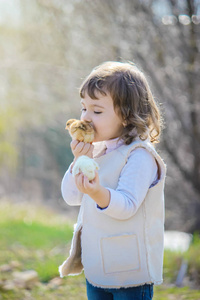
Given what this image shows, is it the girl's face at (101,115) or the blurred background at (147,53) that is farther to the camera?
the blurred background at (147,53)

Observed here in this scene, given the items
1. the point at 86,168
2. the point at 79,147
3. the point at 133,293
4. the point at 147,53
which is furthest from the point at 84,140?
the point at 147,53

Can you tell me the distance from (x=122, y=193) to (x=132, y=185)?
0.16 feet

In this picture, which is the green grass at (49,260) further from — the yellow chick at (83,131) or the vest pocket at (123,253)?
the yellow chick at (83,131)

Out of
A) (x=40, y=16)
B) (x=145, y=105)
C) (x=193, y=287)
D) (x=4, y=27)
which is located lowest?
(x=193, y=287)

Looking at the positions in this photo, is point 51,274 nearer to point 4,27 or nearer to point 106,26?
point 106,26

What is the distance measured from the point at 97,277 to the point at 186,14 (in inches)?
133

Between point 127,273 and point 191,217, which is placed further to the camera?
point 191,217

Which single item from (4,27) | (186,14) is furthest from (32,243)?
(4,27)

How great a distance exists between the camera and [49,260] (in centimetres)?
393

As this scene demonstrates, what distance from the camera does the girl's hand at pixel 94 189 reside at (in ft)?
4.79

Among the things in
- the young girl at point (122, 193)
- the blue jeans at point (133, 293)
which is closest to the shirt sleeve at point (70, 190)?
the young girl at point (122, 193)

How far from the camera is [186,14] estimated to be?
4324 millimetres

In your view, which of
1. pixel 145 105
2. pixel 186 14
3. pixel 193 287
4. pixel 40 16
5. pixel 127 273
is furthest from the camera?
pixel 40 16

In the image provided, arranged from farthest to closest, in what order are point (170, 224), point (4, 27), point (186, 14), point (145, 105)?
1. point (4, 27)
2. point (170, 224)
3. point (186, 14)
4. point (145, 105)
